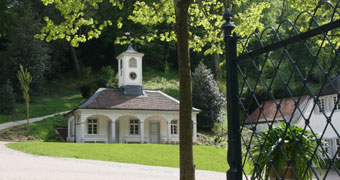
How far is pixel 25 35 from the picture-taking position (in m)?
39.4

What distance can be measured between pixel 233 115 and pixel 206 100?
3197 centimetres

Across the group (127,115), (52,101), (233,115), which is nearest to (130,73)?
(127,115)

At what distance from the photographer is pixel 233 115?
3.92 meters

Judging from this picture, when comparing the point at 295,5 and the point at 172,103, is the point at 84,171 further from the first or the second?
the point at 172,103

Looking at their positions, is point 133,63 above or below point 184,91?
above

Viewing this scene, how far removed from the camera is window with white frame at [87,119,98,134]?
29.0 meters

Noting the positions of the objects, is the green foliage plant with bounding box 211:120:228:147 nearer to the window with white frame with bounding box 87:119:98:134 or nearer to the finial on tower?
the window with white frame with bounding box 87:119:98:134

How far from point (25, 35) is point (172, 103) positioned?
17.6 m

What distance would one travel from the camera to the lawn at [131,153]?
18516 mm

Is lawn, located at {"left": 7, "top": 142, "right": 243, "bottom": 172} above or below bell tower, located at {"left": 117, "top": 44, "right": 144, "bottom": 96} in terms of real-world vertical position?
below

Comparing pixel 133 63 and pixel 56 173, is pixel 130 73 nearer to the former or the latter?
pixel 133 63

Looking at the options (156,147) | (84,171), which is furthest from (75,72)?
(84,171)

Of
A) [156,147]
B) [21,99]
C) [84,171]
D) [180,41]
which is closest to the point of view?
[180,41]

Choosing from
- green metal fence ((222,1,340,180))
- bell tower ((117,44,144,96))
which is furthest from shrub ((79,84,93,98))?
green metal fence ((222,1,340,180))
